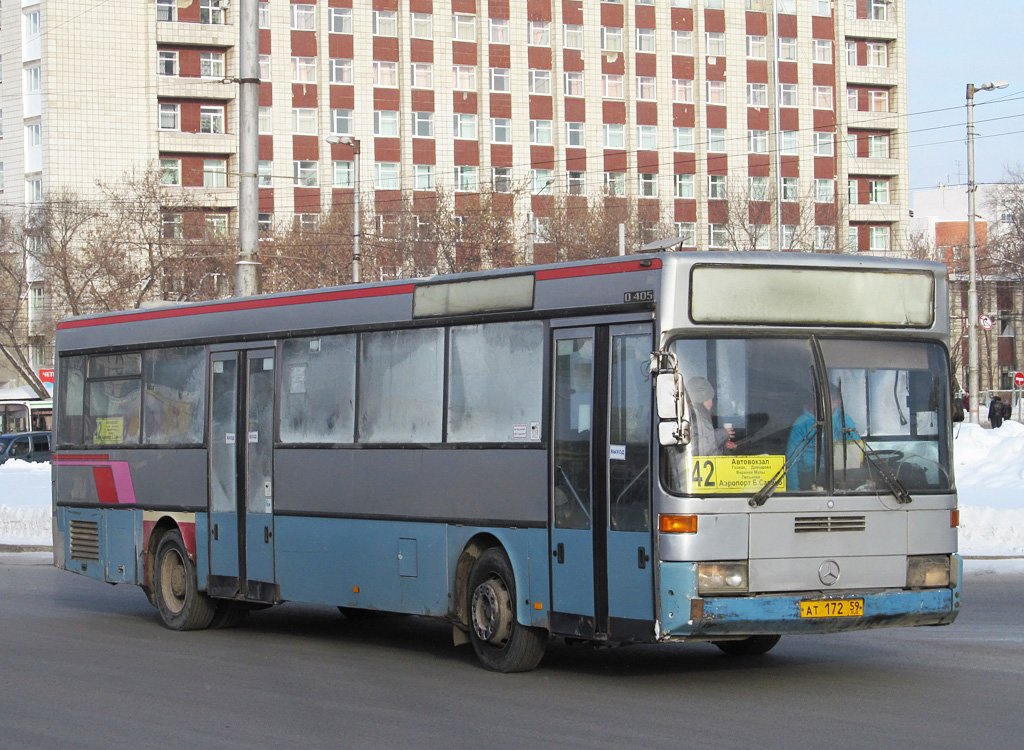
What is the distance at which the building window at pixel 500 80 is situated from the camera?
259ft

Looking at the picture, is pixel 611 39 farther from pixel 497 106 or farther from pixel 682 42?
pixel 497 106

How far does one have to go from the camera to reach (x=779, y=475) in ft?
32.6

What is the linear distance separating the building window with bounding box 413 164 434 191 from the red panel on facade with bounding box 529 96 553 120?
244 inches

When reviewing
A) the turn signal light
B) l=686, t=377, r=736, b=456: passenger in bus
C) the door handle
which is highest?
l=686, t=377, r=736, b=456: passenger in bus

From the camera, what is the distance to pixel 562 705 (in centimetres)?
970

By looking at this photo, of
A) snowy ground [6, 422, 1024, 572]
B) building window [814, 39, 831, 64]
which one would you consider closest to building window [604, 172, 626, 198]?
building window [814, 39, 831, 64]

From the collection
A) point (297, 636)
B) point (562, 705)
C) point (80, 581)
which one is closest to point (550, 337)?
point (562, 705)

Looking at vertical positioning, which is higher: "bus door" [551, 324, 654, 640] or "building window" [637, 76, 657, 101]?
"building window" [637, 76, 657, 101]

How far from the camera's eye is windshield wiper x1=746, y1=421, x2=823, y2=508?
9812 mm

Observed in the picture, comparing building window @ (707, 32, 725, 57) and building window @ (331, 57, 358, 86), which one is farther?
building window @ (707, 32, 725, 57)

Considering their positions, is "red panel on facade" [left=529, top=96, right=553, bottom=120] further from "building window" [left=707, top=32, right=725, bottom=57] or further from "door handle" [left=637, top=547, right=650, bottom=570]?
"door handle" [left=637, top=547, right=650, bottom=570]

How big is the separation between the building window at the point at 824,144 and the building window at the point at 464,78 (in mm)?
19424

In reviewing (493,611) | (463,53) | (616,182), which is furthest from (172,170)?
(493,611)

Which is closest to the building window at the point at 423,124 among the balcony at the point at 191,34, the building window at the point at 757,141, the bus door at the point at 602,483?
the balcony at the point at 191,34
